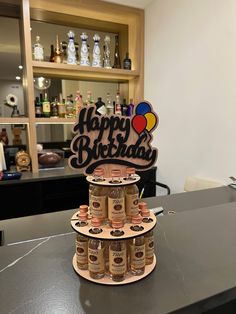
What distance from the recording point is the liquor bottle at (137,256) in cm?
68

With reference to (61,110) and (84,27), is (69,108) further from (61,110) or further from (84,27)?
(84,27)

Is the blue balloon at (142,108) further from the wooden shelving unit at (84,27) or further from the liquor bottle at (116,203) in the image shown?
the wooden shelving unit at (84,27)

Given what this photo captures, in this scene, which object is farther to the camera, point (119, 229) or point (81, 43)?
point (81, 43)

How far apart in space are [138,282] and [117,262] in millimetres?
80

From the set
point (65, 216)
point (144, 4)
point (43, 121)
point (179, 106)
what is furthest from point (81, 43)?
point (65, 216)

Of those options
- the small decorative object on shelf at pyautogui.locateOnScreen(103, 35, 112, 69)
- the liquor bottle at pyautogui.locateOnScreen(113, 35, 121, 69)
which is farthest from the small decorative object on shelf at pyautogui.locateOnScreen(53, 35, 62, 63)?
the liquor bottle at pyautogui.locateOnScreen(113, 35, 121, 69)

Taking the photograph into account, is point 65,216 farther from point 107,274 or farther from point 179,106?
point 179,106

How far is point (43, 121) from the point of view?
2.32 meters

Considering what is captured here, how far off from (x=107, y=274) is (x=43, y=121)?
1893 mm

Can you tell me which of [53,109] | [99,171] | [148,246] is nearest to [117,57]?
[53,109]

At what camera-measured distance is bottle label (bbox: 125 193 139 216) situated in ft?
2.33

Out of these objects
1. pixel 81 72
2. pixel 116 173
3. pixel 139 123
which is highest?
pixel 81 72

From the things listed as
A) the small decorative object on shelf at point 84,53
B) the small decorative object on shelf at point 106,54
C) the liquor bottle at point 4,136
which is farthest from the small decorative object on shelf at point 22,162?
the small decorative object on shelf at point 106,54

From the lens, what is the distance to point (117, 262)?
2.15 ft
